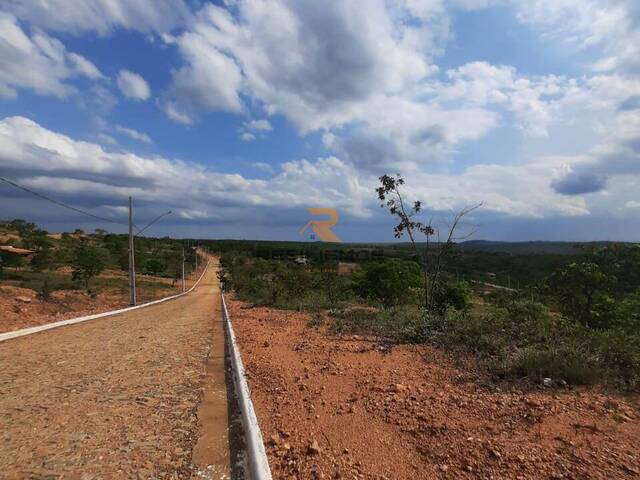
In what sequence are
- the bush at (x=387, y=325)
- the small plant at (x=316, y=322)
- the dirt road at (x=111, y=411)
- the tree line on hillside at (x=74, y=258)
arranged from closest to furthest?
the dirt road at (x=111, y=411) → the bush at (x=387, y=325) → the small plant at (x=316, y=322) → the tree line on hillside at (x=74, y=258)

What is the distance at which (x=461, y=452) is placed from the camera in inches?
129

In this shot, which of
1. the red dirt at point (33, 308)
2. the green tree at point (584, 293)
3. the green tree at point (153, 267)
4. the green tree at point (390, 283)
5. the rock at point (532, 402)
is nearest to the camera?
the rock at point (532, 402)

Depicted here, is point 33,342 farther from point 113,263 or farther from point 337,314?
point 113,263

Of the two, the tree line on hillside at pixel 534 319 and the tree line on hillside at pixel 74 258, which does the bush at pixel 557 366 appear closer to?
the tree line on hillside at pixel 534 319

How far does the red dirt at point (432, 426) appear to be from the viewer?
307 centimetres

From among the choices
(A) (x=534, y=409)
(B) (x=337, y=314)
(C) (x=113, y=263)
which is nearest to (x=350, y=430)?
(A) (x=534, y=409)

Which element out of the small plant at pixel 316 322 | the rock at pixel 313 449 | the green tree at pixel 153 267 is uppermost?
the rock at pixel 313 449

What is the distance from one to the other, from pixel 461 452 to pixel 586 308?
11588 mm

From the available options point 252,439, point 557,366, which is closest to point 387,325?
point 557,366

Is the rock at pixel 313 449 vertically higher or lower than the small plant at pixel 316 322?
higher

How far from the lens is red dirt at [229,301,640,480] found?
307 centimetres

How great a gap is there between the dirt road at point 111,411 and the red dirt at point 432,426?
28.2 inches

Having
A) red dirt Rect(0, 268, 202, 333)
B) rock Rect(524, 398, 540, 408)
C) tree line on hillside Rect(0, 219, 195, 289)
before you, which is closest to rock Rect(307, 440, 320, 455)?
rock Rect(524, 398, 540, 408)

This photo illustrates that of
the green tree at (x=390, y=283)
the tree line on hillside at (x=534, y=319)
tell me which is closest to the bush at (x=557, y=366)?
the tree line on hillside at (x=534, y=319)
